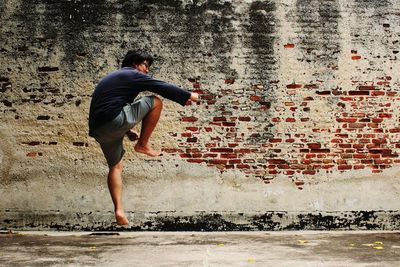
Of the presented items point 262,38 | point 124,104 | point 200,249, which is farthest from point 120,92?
point 262,38

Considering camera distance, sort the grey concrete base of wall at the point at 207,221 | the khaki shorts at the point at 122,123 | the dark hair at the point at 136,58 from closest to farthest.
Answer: the khaki shorts at the point at 122,123 < the dark hair at the point at 136,58 < the grey concrete base of wall at the point at 207,221

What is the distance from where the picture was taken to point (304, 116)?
660 cm

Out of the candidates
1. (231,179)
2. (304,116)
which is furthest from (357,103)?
(231,179)

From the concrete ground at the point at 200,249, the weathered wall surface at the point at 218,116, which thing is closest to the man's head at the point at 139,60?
the concrete ground at the point at 200,249

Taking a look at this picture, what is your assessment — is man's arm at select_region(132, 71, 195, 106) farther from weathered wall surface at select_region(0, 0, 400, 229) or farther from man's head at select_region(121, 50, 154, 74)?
weathered wall surface at select_region(0, 0, 400, 229)

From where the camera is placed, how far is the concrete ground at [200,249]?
13.9 feet

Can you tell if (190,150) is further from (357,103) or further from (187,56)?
(357,103)

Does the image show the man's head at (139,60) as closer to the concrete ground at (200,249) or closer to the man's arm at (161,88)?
the man's arm at (161,88)

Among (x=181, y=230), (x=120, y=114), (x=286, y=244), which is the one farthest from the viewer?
(x=181, y=230)

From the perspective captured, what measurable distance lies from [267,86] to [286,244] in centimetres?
213

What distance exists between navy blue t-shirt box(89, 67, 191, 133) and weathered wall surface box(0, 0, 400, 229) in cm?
238

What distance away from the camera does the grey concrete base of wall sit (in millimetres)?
6406

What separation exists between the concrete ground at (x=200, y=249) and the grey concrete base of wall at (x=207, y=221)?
0.69ft

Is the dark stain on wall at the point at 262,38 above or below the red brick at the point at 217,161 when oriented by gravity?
above
